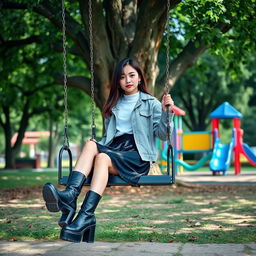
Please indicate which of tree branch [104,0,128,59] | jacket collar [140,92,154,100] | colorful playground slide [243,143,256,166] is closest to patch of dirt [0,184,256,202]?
tree branch [104,0,128,59]

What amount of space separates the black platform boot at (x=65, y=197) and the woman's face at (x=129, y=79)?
1110 mm

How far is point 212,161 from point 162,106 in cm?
1257

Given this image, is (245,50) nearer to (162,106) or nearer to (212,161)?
(212,161)

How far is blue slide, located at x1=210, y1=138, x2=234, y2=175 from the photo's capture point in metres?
16.5

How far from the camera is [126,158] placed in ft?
14.2

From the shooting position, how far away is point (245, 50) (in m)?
11.8

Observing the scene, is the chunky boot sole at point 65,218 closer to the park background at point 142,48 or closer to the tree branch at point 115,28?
the park background at point 142,48

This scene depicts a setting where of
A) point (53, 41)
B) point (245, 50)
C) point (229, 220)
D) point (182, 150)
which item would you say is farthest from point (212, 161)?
point (229, 220)

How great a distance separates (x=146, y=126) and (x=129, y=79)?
0.50 meters

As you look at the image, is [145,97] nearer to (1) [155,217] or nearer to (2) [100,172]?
(2) [100,172]

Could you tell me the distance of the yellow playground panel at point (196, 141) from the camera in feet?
56.5

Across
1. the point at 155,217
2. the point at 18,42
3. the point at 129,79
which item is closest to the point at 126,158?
the point at 129,79

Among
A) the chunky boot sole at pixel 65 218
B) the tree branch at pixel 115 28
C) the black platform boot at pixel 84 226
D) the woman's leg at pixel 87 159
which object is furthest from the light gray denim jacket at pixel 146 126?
the tree branch at pixel 115 28

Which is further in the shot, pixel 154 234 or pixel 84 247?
pixel 154 234
